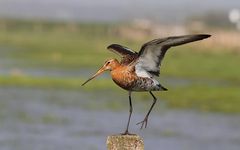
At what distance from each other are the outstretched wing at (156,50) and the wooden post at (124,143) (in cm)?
120

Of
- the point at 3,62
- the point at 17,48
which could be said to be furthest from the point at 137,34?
the point at 3,62

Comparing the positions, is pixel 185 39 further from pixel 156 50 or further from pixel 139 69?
pixel 139 69

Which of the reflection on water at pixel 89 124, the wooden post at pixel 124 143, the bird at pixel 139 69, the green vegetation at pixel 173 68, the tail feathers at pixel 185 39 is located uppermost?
the tail feathers at pixel 185 39

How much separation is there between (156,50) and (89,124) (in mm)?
15876

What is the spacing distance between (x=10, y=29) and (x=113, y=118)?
208 ft

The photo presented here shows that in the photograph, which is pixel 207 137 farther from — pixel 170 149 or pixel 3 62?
pixel 3 62

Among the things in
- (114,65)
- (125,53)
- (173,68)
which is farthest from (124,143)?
(173,68)

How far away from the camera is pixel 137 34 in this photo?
86.9 m

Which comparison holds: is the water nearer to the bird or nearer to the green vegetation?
the green vegetation

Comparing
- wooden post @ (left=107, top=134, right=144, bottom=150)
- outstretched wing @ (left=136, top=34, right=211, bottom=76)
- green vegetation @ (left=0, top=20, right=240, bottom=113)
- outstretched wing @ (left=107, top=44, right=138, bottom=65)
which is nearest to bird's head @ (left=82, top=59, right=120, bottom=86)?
outstretched wing @ (left=107, top=44, right=138, bottom=65)

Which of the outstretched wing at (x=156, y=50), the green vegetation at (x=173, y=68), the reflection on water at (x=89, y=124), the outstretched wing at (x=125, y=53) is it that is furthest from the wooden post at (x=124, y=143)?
the green vegetation at (x=173, y=68)

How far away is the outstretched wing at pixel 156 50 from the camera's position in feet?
23.6

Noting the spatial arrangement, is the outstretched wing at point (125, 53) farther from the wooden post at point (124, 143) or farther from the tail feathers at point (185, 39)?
the wooden post at point (124, 143)

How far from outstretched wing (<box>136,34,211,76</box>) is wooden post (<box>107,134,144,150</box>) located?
1.20 meters
